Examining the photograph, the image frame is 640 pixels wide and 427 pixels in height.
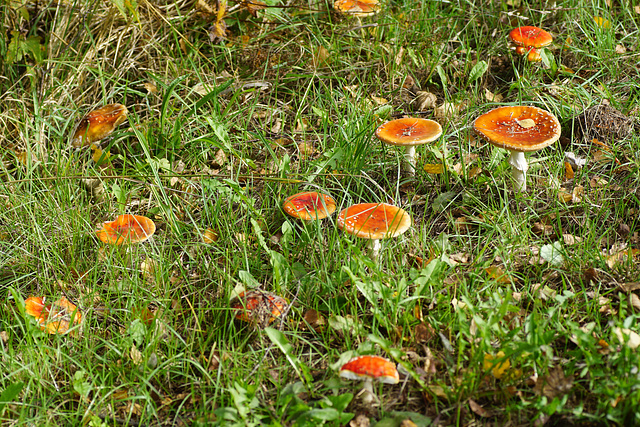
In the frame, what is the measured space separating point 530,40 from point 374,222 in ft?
8.35

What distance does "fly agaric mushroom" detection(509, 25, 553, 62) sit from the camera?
4.58m

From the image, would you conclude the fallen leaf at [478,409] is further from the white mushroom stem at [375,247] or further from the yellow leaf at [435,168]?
the yellow leaf at [435,168]

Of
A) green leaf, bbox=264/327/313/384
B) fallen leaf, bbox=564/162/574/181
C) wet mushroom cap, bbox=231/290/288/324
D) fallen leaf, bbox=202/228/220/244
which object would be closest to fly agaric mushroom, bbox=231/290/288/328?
wet mushroom cap, bbox=231/290/288/324

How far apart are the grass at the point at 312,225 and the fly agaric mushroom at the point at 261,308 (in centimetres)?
6

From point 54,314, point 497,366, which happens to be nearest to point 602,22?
point 497,366

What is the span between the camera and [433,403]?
2531 mm

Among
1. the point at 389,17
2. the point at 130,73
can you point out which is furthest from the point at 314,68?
the point at 130,73

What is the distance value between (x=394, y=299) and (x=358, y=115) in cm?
190

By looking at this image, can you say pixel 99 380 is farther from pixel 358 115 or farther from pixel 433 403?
pixel 358 115

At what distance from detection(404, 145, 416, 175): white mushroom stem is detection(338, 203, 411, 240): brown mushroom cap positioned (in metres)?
0.80

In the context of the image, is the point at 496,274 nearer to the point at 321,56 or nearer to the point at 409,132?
→ the point at 409,132

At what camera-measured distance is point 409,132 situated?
3.62 m

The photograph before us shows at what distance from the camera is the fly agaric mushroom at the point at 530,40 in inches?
180

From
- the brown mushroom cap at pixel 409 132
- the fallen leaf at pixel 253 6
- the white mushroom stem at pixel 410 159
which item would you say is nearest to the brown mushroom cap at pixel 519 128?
the brown mushroom cap at pixel 409 132
